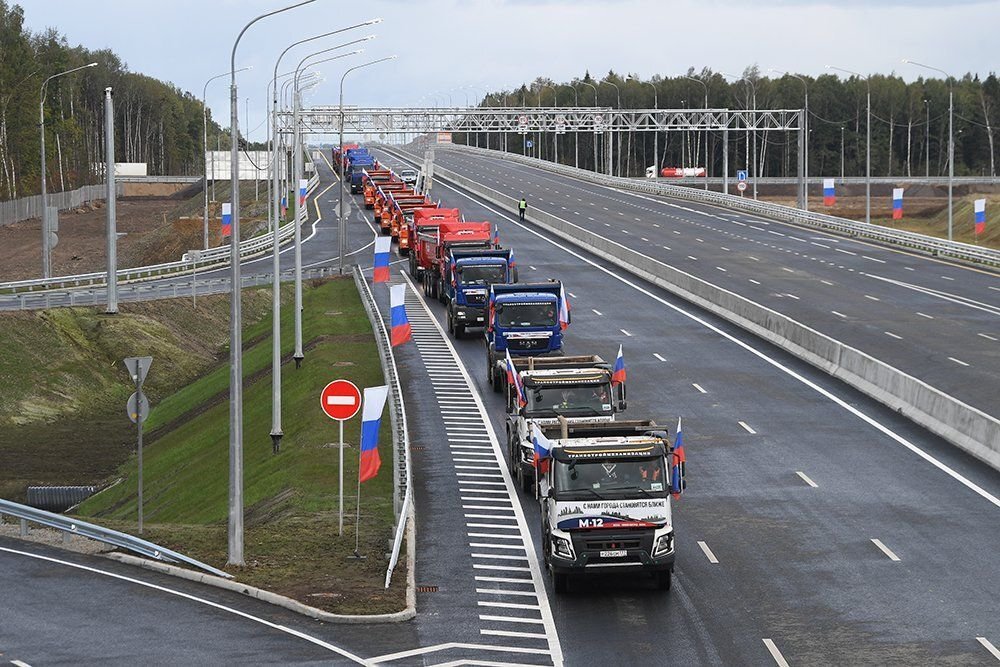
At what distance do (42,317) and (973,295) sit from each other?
37140mm

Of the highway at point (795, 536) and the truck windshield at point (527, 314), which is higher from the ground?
the truck windshield at point (527, 314)

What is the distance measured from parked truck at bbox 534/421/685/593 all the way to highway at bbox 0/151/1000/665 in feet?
2.23

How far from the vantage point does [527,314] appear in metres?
47.5

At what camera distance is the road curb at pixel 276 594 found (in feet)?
77.0

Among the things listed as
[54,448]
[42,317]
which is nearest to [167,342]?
[42,317]

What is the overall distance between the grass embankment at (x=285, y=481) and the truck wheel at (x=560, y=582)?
2.42 metres

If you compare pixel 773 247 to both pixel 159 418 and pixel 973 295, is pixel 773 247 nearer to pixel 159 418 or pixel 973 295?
pixel 973 295

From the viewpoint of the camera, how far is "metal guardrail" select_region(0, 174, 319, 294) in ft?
227

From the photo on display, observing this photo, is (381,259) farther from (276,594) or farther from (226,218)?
(276,594)

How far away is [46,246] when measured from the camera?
2660 inches

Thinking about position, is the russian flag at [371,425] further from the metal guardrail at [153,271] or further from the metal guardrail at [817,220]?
the metal guardrail at [817,220]

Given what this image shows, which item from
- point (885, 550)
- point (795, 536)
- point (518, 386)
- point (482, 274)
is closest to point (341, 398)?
point (518, 386)

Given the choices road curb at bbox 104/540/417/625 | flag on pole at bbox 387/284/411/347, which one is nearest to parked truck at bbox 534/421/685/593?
road curb at bbox 104/540/417/625

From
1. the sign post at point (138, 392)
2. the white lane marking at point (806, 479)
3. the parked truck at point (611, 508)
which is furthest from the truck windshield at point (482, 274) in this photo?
the parked truck at point (611, 508)
